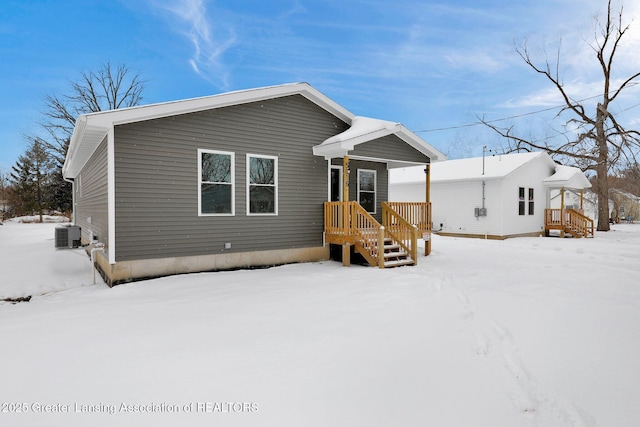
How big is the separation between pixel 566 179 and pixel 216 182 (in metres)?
18.4

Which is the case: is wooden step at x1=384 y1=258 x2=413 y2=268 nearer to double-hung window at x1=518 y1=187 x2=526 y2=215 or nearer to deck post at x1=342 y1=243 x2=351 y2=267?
deck post at x1=342 y1=243 x2=351 y2=267

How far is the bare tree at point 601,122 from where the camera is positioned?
23.1 meters

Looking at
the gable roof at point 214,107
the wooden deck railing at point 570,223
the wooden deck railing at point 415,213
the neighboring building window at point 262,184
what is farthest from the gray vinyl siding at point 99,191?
the wooden deck railing at point 570,223

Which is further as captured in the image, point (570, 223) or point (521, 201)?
point (570, 223)

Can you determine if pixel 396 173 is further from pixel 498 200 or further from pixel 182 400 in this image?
pixel 182 400

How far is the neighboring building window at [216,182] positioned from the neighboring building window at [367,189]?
174 inches

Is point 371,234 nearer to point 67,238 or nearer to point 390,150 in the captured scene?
point 390,150

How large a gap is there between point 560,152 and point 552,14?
8.64m

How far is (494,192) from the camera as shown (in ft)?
57.6

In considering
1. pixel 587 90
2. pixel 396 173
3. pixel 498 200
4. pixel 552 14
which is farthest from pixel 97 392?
pixel 587 90

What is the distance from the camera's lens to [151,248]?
767 centimetres

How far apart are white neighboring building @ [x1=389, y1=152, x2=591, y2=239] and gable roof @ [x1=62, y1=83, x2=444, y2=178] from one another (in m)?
7.67

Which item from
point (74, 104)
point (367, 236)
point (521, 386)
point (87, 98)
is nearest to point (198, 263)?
point (367, 236)

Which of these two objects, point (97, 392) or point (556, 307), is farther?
point (556, 307)
